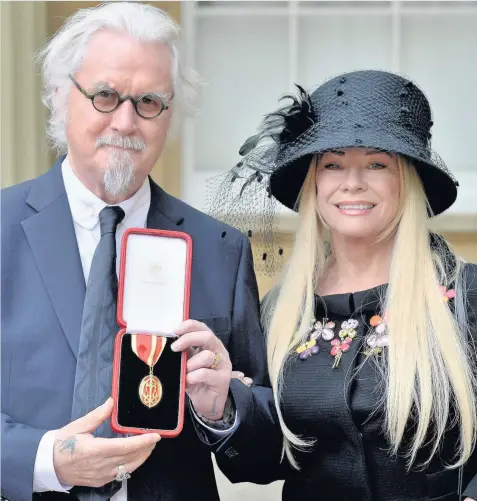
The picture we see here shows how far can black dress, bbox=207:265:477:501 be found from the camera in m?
3.13

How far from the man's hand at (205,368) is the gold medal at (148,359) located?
0.05m

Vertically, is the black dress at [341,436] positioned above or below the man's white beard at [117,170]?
below

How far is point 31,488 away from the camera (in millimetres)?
2850

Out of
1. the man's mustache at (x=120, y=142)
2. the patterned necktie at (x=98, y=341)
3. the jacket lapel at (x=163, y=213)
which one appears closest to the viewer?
the patterned necktie at (x=98, y=341)

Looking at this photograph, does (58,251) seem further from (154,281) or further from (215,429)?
(215,429)

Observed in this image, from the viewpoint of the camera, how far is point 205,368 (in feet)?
9.55

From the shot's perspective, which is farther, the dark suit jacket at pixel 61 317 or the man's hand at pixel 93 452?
the dark suit jacket at pixel 61 317

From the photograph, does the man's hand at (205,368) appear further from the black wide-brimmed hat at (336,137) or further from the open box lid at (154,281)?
the black wide-brimmed hat at (336,137)

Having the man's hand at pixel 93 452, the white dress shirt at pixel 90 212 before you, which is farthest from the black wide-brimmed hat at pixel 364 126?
the man's hand at pixel 93 452

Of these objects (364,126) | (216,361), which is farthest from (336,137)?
(216,361)

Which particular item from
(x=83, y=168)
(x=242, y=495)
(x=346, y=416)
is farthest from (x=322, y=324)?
(x=242, y=495)

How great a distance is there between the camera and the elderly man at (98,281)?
9.37 feet

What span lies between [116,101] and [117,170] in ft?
0.58

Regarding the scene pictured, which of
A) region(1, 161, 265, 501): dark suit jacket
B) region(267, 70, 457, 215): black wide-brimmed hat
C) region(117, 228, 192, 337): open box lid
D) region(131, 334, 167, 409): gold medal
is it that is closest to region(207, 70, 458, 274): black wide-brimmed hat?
region(267, 70, 457, 215): black wide-brimmed hat
